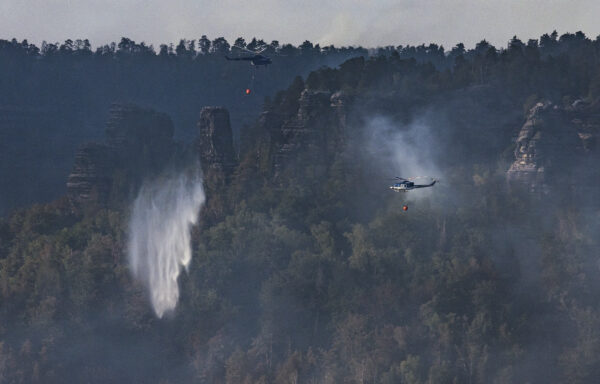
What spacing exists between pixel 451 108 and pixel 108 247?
5992cm

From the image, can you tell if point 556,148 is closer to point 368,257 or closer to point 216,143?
point 368,257

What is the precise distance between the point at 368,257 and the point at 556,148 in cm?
3117

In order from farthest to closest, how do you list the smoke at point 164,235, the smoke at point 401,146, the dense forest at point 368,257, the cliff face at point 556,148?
the smoke at point 401,146, the smoke at point 164,235, the cliff face at point 556,148, the dense forest at point 368,257

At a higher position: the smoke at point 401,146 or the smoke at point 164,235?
the smoke at point 401,146

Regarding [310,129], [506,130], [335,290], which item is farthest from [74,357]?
[506,130]

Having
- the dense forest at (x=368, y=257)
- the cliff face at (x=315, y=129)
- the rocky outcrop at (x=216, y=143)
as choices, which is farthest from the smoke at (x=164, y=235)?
the cliff face at (x=315, y=129)

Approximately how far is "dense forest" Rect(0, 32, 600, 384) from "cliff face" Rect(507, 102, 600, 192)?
29 centimetres

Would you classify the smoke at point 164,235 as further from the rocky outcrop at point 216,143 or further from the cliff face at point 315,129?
the cliff face at point 315,129

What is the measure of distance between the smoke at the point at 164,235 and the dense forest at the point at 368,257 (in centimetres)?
187

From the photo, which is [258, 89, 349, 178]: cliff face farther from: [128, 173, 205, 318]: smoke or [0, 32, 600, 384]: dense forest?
[128, 173, 205, 318]: smoke

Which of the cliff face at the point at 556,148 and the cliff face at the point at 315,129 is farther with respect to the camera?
the cliff face at the point at 315,129

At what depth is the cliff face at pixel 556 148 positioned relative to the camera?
165 meters

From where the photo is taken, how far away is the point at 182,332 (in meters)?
173

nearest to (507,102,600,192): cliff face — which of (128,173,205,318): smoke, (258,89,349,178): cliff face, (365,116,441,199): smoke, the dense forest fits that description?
the dense forest
